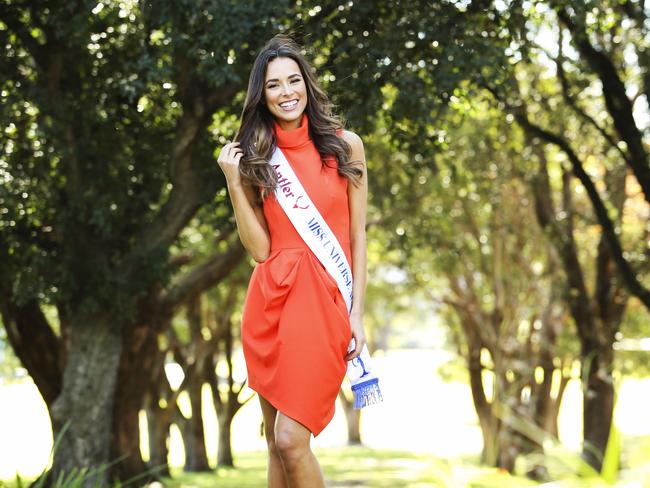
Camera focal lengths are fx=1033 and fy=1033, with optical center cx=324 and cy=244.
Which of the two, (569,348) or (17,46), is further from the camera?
(569,348)

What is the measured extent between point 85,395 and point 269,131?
671 cm

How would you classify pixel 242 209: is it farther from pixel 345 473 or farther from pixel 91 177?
pixel 345 473

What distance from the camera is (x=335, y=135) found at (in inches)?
161

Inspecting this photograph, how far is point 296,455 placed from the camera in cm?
360

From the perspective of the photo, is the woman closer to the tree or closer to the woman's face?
the woman's face

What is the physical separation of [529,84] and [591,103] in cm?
105

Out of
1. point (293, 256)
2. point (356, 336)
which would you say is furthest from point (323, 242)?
point (356, 336)

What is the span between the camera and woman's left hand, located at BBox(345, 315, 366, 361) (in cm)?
391

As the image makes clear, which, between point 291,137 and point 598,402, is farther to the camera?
point 598,402

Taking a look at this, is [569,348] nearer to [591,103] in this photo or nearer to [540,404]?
[540,404]

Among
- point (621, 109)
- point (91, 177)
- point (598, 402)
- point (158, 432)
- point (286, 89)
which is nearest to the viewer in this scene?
point (286, 89)

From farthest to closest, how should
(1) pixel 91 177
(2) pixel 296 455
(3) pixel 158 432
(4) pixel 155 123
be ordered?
(3) pixel 158 432, (4) pixel 155 123, (1) pixel 91 177, (2) pixel 296 455

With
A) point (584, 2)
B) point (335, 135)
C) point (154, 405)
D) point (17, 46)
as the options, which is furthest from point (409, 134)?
point (154, 405)

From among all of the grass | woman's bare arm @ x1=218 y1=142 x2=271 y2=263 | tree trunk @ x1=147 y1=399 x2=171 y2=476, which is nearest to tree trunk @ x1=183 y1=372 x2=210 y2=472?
the grass
